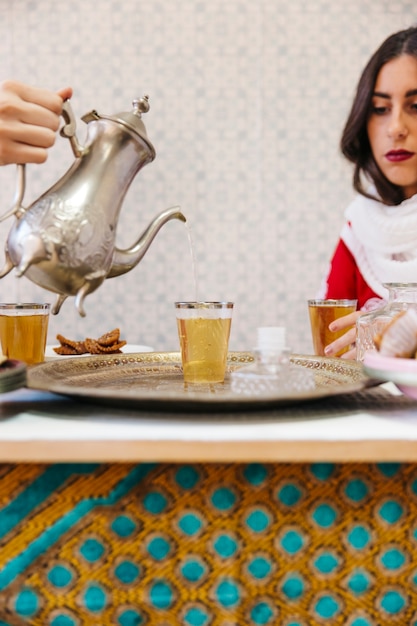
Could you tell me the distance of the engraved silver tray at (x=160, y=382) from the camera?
0.47 meters

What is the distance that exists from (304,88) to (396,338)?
82.0 inches

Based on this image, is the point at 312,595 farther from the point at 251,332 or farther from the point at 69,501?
the point at 251,332

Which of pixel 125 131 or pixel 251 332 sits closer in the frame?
pixel 125 131

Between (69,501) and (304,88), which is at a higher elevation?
(304,88)

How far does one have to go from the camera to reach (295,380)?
0.55m

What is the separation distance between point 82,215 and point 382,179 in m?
1.46

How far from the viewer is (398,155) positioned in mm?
1727

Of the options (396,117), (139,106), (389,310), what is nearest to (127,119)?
(139,106)

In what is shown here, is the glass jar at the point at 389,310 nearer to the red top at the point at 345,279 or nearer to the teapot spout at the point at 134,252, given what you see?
the teapot spout at the point at 134,252

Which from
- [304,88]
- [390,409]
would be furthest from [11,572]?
[304,88]

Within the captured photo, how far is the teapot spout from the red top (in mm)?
1241

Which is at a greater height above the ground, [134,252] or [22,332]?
[134,252]

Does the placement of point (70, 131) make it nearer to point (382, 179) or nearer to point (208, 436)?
point (208, 436)

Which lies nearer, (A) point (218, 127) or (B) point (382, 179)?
(B) point (382, 179)
